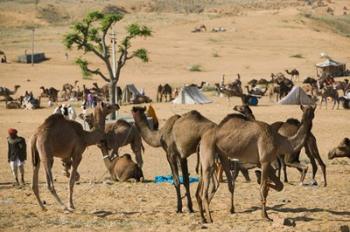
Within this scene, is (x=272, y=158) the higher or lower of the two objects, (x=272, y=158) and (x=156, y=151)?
the higher

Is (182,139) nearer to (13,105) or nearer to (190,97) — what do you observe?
(190,97)

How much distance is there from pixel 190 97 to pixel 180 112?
427 centimetres

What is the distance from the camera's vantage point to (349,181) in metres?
16.3

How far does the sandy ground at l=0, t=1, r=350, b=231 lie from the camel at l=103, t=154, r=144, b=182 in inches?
22.9

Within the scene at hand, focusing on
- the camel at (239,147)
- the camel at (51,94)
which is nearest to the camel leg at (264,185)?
the camel at (239,147)

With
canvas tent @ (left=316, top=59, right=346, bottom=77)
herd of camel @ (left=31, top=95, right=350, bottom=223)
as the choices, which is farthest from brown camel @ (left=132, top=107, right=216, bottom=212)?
canvas tent @ (left=316, top=59, right=346, bottom=77)

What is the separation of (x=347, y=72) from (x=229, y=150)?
137ft

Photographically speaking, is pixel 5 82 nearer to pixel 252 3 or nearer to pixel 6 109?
pixel 6 109

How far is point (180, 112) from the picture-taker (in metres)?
35.0

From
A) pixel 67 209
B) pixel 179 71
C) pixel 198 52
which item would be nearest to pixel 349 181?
pixel 67 209

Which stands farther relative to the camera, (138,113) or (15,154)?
(15,154)

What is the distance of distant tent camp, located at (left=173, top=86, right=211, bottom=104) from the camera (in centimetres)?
3900

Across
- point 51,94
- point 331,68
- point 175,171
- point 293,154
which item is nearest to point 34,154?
point 175,171

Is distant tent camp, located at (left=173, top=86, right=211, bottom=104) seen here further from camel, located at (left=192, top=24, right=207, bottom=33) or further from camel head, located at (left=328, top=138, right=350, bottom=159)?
camel, located at (left=192, top=24, right=207, bottom=33)
